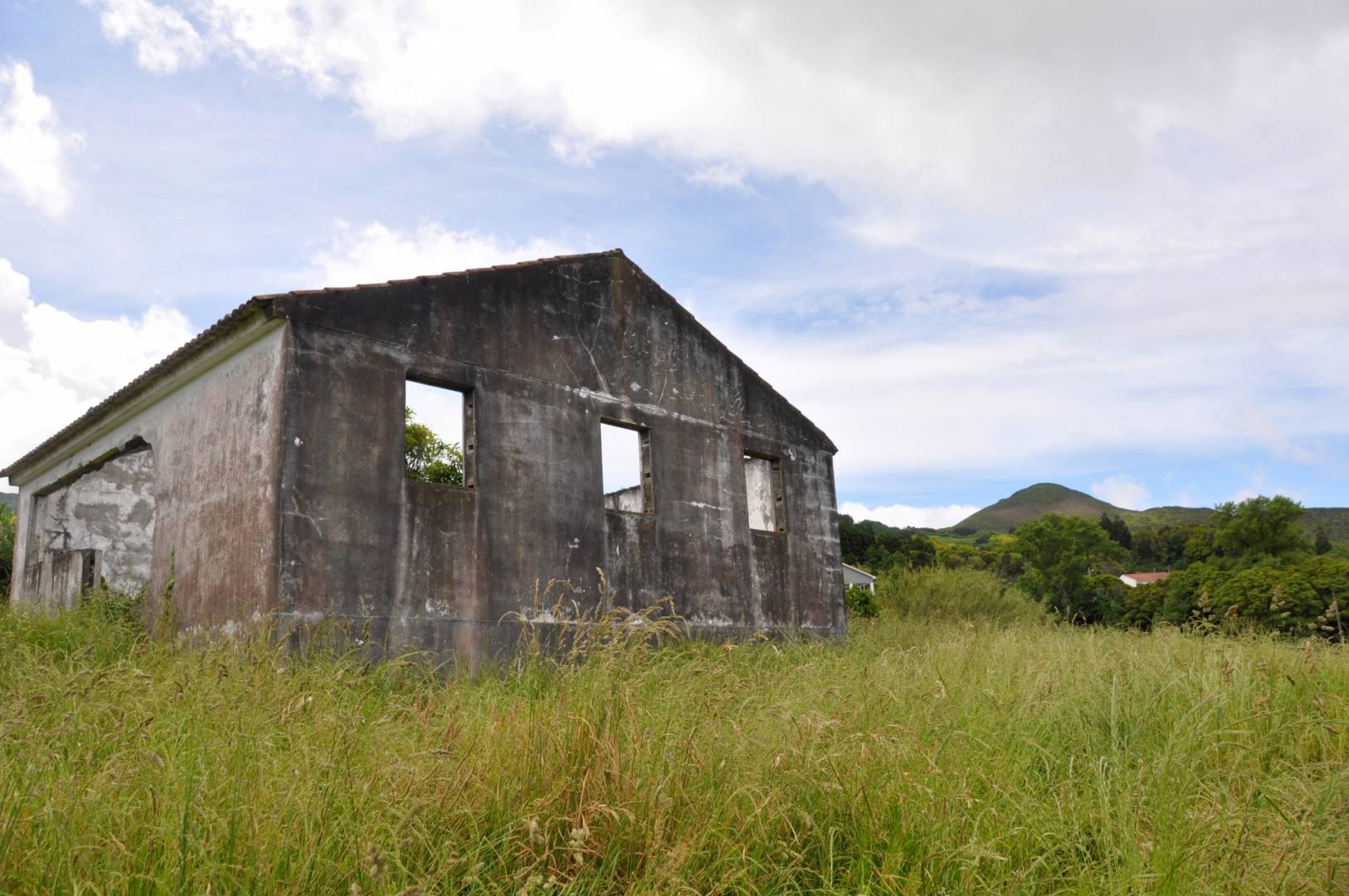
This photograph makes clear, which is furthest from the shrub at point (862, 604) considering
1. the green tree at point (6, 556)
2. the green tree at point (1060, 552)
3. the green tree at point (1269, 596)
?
the green tree at point (1060, 552)

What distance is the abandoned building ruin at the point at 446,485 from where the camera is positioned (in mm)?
9164

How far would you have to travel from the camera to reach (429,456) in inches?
754

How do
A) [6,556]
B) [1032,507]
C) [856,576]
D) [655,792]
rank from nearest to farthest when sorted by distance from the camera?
1. [655,792]
2. [6,556]
3. [856,576]
4. [1032,507]

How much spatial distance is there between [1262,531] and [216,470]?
4975 cm

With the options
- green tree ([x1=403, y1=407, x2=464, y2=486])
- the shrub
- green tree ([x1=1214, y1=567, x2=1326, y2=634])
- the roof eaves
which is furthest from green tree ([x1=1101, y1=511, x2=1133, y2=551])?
the roof eaves

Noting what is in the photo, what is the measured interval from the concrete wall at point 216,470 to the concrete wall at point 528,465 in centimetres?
29

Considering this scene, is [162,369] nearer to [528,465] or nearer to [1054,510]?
[528,465]

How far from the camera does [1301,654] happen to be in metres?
7.33

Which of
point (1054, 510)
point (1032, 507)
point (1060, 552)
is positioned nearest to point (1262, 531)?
point (1060, 552)

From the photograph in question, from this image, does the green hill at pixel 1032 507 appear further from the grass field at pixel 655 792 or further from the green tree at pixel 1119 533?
the grass field at pixel 655 792

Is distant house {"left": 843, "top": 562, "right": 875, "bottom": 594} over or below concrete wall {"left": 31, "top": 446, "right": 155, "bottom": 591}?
below

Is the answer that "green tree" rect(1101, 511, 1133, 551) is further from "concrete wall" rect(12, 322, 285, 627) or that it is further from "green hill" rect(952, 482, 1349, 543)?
"concrete wall" rect(12, 322, 285, 627)

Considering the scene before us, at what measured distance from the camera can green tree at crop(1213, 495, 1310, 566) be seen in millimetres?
45812

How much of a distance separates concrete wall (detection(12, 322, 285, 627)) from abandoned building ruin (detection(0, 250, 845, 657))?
33mm
